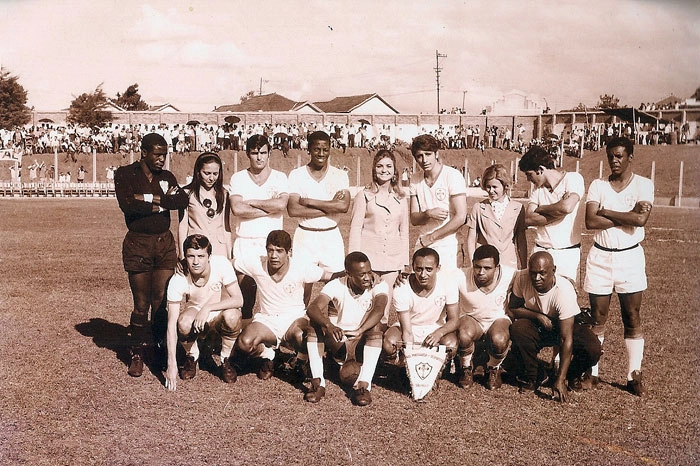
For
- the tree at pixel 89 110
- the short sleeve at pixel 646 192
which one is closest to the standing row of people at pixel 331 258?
the short sleeve at pixel 646 192

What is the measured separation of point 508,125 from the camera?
5294 cm

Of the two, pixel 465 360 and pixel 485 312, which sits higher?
pixel 485 312

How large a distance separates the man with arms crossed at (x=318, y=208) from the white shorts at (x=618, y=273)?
210 centimetres

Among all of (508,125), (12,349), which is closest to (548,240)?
(12,349)

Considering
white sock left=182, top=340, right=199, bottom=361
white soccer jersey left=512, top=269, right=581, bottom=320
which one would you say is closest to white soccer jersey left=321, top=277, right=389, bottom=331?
white soccer jersey left=512, top=269, right=581, bottom=320

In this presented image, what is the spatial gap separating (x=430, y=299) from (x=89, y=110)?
145 ft

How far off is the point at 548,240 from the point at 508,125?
48.8 metres

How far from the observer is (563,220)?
584 centimetres

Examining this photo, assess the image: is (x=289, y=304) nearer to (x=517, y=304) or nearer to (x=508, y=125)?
(x=517, y=304)

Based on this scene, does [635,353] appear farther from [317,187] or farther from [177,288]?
[177,288]

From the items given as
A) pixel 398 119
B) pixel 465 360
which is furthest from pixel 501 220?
pixel 398 119

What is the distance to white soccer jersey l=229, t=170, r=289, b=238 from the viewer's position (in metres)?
6.14

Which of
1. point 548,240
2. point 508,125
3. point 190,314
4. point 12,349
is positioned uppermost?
point 508,125

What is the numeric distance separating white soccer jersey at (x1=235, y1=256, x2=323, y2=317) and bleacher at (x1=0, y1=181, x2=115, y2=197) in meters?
30.1
